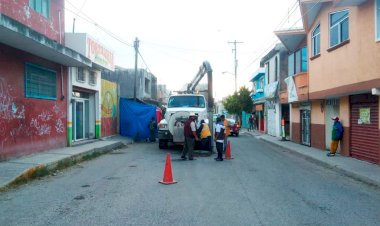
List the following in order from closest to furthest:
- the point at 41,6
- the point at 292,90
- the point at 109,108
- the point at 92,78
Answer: the point at 41,6 < the point at 92,78 < the point at 292,90 < the point at 109,108

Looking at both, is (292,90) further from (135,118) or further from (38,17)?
(38,17)

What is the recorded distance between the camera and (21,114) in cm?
1318

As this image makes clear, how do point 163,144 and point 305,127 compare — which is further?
point 305,127

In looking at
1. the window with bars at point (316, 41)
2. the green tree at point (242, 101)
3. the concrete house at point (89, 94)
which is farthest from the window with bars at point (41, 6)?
the green tree at point (242, 101)

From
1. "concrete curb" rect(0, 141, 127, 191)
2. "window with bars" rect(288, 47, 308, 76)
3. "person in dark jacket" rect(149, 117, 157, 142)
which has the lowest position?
"concrete curb" rect(0, 141, 127, 191)

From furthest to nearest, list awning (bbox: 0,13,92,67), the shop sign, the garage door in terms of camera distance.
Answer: the shop sign < the garage door < awning (bbox: 0,13,92,67)

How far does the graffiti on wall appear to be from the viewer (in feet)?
39.7

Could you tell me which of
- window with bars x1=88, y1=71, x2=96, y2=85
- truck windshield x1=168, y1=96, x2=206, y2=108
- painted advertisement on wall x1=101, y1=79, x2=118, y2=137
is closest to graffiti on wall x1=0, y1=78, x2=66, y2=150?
window with bars x1=88, y1=71, x2=96, y2=85

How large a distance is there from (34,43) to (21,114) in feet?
8.79

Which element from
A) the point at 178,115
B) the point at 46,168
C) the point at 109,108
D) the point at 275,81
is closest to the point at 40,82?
the point at 46,168

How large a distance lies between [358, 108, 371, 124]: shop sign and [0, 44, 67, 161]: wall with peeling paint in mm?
12150

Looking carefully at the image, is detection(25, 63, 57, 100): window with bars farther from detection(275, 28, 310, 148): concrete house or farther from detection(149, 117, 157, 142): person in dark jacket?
detection(275, 28, 310, 148): concrete house

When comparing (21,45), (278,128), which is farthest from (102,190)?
(278,128)

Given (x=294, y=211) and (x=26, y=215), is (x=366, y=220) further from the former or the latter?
(x=26, y=215)
